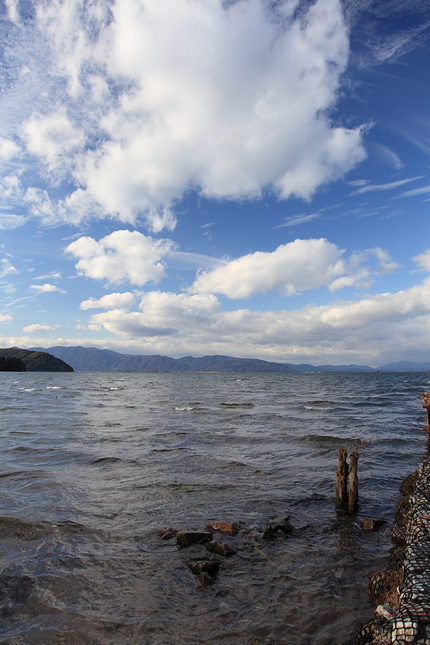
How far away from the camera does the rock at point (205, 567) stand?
26.5 feet

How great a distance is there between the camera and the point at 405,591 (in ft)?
20.0

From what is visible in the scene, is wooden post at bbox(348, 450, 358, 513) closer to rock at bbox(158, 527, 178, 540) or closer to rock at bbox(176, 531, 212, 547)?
rock at bbox(176, 531, 212, 547)

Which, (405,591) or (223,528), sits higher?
(405,591)

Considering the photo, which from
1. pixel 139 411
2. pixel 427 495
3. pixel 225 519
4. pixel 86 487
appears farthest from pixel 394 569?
pixel 139 411

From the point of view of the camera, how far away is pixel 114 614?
6.73m

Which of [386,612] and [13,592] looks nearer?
[386,612]

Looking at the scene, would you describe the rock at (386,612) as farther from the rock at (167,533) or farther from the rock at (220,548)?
the rock at (167,533)

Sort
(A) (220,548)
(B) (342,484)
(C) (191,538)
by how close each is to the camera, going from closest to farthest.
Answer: (A) (220,548)
(C) (191,538)
(B) (342,484)

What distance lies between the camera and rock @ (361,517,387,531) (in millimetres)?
10648

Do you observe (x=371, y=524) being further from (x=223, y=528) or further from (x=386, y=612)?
(x=386, y=612)

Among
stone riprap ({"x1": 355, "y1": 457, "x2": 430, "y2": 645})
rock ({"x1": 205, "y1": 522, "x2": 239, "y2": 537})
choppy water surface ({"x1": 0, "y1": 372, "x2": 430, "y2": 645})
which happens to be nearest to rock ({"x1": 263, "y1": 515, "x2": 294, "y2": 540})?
choppy water surface ({"x1": 0, "y1": 372, "x2": 430, "y2": 645})

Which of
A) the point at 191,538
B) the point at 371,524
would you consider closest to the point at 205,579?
the point at 191,538

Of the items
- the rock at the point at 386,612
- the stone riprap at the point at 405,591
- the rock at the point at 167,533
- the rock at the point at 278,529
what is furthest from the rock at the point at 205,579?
the rock at the point at 386,612

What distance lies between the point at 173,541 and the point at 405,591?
588 cm
